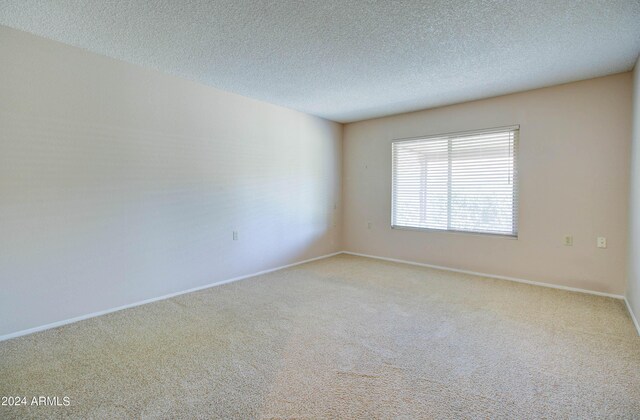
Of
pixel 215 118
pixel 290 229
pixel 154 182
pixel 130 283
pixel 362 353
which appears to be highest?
pixel 215 118

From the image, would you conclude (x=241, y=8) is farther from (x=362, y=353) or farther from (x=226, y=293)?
(x=226, y=293)

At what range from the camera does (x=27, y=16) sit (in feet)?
7.29

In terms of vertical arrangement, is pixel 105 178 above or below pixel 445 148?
below

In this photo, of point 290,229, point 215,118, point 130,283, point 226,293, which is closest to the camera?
point 130,283

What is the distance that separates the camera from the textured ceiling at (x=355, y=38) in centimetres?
211

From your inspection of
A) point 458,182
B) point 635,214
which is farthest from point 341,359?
point 458,182

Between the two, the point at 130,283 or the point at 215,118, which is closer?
the point at 130,283

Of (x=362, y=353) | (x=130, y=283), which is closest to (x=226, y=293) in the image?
(x=130, y=283)

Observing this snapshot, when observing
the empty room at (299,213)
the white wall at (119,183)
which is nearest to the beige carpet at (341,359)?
the empty room at (299,213)

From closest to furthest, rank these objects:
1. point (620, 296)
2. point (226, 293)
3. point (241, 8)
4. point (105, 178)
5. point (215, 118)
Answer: point (241, 8), point (105, 178), point (620, 296), point (226, 293), point (215, 118)

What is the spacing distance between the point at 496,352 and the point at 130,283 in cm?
318

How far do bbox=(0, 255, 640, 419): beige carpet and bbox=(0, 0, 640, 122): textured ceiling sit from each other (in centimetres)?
228

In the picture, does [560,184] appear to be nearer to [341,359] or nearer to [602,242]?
[602,242]

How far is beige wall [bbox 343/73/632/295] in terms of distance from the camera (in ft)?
10.8
